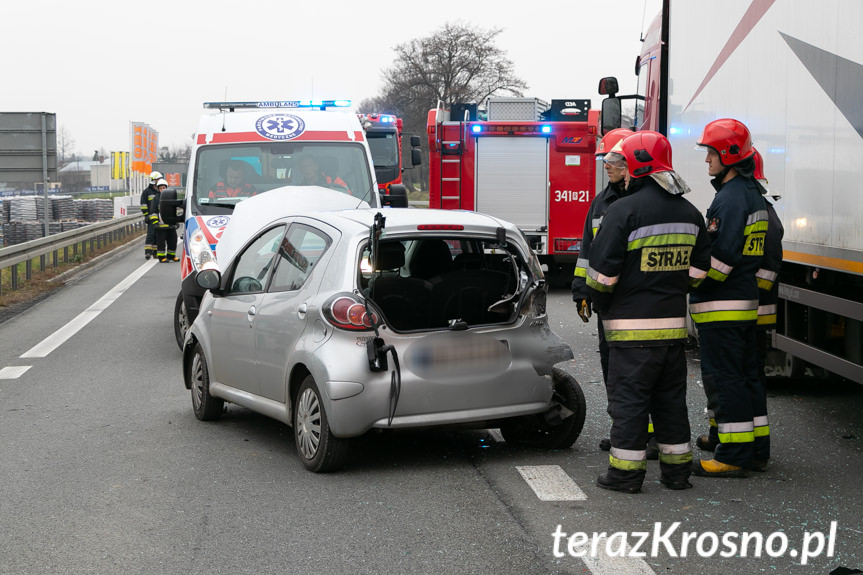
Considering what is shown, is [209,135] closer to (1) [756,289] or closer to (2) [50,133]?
(1) [756,289]

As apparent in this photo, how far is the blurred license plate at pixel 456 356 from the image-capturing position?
6387 mm

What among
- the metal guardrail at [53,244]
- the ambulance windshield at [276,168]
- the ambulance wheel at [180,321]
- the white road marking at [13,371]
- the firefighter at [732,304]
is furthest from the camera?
the metal guardrail at [53,244]

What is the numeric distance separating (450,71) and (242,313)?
62205 millimetres

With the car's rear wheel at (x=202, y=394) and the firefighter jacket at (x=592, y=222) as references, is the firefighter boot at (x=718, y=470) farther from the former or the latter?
the car's rear wheel at (x=202, y=394)

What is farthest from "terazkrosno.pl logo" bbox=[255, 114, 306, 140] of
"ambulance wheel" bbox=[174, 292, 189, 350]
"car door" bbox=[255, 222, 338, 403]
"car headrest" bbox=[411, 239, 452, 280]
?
"car headrest" bbox=[411, 239, 452, 280]

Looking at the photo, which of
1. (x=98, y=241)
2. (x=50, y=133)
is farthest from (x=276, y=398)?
(x=98, y=241)

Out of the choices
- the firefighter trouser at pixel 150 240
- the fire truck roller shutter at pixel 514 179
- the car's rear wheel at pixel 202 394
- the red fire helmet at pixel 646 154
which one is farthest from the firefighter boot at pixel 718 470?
the firefighter trouser at pixel 150 240

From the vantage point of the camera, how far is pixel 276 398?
22.8ft

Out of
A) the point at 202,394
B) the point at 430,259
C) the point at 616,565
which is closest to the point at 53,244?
the point at 202,394

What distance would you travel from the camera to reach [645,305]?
5.91 metres

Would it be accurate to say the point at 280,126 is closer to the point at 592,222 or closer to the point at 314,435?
the point at 592,222

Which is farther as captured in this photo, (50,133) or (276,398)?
(50,133)

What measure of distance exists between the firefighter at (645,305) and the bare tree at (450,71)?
A: 206 ft

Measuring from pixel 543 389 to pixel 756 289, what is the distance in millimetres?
1339
